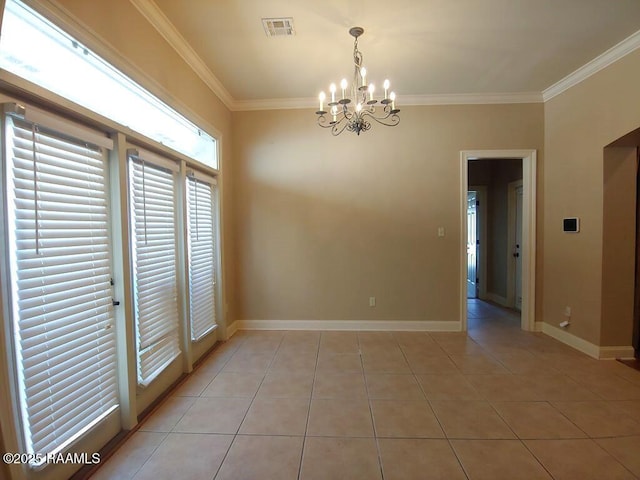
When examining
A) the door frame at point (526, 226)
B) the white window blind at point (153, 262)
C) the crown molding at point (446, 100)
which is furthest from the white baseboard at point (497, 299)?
the white window blind at point (153, 262)

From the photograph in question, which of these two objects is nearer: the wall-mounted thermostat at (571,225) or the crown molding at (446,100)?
the wall-mounted thermostat at (571,225)

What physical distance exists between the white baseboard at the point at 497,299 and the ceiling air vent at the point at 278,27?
5.25 meters

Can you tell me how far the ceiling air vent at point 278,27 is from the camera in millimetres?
2336

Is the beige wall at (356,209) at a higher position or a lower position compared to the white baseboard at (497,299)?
higher

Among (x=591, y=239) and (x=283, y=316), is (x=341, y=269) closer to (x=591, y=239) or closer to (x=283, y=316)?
(x=283, y=316)

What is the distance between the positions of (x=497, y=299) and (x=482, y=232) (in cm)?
129

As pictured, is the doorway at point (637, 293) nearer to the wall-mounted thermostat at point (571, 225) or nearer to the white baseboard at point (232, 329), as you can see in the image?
the wall-mounted thermostat at point (571, 225)

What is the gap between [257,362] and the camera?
2994 millimetres

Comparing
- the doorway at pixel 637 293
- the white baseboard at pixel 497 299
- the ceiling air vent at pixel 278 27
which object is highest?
the ceiling air vent at pixel 278 27

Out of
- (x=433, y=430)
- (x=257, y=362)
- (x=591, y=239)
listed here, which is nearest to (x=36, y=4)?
(x=257, y=362)

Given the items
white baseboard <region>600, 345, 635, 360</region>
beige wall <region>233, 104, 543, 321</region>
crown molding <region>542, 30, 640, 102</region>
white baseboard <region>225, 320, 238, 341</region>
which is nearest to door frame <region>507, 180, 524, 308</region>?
beige wall <region>233, 104, 543, 321</region>

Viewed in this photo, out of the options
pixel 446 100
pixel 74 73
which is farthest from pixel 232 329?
pixel 446 100

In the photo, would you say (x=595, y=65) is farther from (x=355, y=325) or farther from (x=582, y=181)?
(x=355, y=325)

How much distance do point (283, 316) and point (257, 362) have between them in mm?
1007
